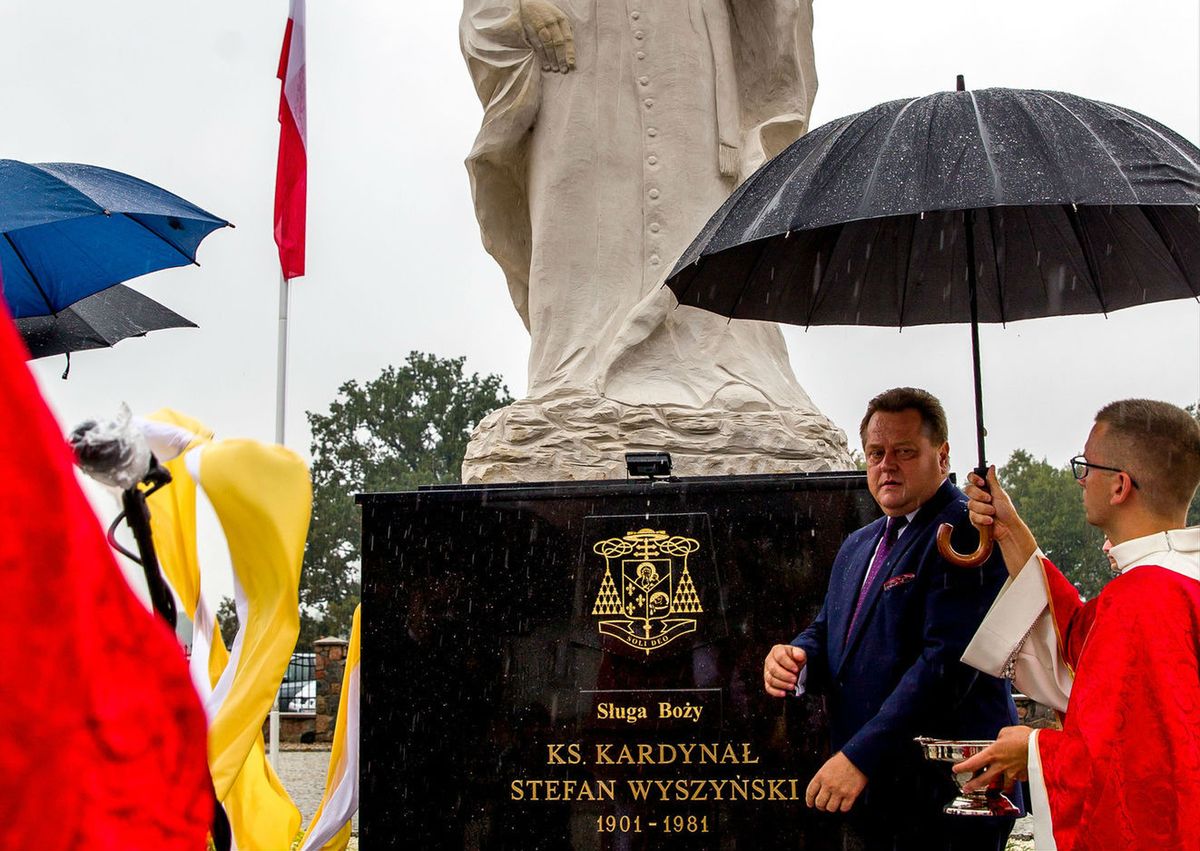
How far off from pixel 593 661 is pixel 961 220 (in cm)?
181

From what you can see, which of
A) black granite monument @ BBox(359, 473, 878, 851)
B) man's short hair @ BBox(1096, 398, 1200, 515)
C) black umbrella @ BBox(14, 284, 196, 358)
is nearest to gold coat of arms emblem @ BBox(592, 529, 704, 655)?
black granite monument @ BBox(359, 473, 878, 851)

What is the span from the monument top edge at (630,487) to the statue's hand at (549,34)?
2.23 metres

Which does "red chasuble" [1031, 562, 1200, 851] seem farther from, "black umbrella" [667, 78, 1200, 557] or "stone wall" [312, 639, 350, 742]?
"stone wall" [312, 639, 350, 742]

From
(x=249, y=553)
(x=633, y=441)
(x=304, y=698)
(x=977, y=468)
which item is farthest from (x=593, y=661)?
(x=304, y=698)

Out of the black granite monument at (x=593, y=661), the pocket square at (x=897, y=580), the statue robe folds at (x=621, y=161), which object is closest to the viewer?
the pocket square at (x=897, y=580)

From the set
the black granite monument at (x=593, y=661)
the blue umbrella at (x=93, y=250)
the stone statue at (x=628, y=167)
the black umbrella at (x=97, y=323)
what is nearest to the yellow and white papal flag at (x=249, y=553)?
the black granite monument at (x=593, y=661)

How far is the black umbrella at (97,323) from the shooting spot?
6082 millimetres

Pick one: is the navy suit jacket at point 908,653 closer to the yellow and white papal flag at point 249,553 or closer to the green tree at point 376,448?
the yellow and white papal flag at point 249,553

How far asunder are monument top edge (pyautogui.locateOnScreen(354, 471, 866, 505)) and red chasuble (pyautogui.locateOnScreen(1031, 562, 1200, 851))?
1.86 metres

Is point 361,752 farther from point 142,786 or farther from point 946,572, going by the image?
point 142,786

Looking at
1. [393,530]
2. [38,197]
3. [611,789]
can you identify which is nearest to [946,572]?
[611,789]

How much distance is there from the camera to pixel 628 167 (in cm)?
616

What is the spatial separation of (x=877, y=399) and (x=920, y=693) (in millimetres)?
740

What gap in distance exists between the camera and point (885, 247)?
401 cm
